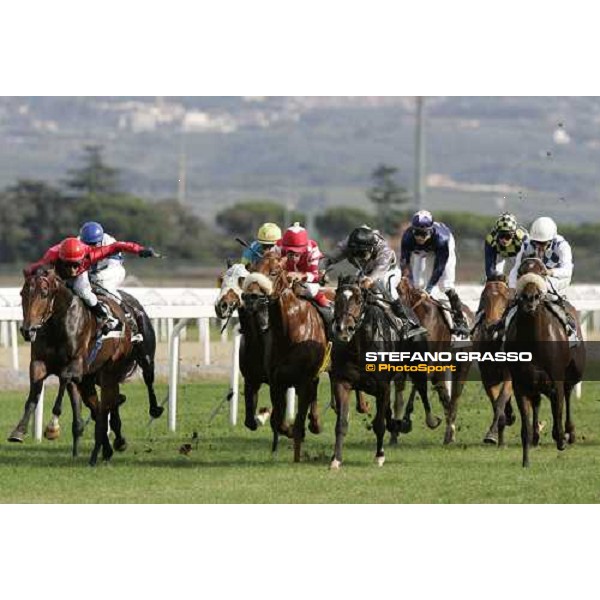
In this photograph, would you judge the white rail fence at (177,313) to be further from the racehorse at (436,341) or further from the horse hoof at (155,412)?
the racehorse at (436,341)

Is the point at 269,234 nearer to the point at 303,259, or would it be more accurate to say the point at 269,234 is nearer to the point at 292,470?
the point at 303,259

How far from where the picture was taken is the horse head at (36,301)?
11.8 m

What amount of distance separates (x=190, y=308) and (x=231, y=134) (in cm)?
14856

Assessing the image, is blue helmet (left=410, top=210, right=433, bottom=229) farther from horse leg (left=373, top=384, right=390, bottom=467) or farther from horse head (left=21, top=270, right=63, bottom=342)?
horse head (left=21, top=270, right=63, bottom=342)

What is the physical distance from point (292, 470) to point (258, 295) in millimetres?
1214

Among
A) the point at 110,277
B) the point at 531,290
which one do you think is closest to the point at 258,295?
the point at 531,290

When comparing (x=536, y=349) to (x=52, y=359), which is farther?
(x=52, y=359)

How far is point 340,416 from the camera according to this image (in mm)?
12164

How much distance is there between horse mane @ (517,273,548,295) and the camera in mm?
11836

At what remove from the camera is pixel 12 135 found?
498 ft

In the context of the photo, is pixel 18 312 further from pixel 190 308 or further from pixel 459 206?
pixel 459 206

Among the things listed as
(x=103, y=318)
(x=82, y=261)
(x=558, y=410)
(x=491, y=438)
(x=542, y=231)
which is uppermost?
(x=542, y=231)

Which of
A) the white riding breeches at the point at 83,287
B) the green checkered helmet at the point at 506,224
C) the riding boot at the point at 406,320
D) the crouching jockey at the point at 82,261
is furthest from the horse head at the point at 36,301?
the green checkered helmet at the point at 506,224

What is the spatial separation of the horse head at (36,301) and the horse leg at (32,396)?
1.27ft
